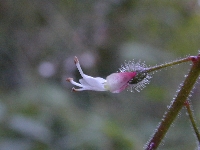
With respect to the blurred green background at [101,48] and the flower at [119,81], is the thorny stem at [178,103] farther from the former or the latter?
the blurred green background at [101,48]

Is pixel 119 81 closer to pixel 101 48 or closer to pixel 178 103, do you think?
pixel 178 103

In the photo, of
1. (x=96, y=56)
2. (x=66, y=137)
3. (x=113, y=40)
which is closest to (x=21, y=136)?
(x=66, y=137)

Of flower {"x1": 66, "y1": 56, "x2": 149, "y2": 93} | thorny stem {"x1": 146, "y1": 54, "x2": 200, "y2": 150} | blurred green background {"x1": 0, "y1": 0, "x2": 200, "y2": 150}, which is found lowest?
thorny stem {"x1": 146, "y1": 54, "x2": 200, "y2": 150}

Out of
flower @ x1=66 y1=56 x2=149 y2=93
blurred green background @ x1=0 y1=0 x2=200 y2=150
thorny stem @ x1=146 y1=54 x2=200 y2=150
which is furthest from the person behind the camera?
blurred green background @ x1=0 y1=0 x2=200 y2=150

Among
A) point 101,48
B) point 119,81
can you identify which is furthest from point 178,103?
point 101,48

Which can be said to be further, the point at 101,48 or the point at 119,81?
the point at 101,48

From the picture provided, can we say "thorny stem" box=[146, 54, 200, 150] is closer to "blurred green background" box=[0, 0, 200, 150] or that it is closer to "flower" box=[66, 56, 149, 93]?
"flower" box=[66, 56, 149, 93]

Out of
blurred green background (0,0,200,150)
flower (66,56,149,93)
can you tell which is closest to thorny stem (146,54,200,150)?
flower (66,56,149,93)
